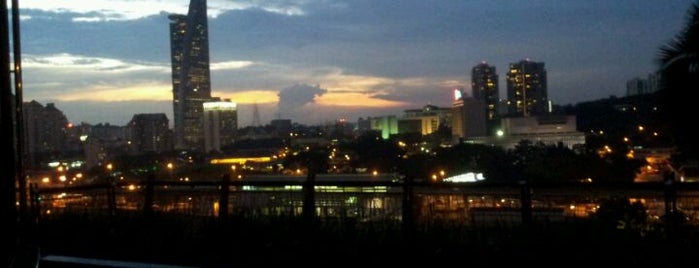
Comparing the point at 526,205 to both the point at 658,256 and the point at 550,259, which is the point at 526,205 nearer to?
the point at 550,259

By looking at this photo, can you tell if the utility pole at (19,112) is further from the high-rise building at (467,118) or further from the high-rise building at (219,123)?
the high-rise building at (219,123)

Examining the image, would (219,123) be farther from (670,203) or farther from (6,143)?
(6,143)

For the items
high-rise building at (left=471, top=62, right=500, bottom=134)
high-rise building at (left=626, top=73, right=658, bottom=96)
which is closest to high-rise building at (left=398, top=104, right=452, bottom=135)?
high-rise building at (left=471, top=62, right=500, bottom=134)

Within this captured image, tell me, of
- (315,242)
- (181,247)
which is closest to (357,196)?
(315,242)

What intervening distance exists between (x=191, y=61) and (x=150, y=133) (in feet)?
98.6

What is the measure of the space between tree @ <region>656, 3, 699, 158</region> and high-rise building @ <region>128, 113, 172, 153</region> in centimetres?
7396

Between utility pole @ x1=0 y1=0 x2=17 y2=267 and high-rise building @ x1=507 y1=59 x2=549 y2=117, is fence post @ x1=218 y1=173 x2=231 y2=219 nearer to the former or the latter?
utility pole @ x1=0 y1=0 x2=17 y2=267

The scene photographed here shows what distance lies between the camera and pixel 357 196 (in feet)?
39.4

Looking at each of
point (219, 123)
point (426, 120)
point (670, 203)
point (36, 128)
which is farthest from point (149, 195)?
point (426, 120)

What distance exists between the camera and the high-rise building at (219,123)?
99.1 m

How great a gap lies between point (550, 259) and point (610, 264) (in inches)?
25.0

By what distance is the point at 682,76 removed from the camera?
13.1 metres

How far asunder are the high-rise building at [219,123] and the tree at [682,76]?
81.5m

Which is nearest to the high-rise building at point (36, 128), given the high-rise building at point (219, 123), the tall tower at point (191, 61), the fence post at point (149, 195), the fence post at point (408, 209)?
the fence post at point (149, 195)
